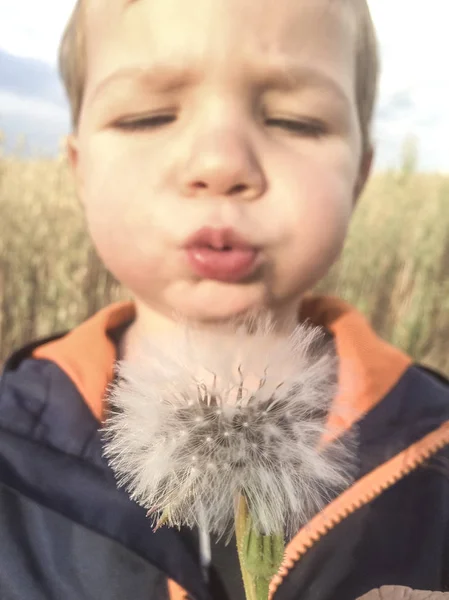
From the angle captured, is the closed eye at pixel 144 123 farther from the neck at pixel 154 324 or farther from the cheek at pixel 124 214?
the neck at pixel 154 324

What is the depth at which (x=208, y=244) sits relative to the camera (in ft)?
1.86

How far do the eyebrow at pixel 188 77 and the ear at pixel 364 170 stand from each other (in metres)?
0.19

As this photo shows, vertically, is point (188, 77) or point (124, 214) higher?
point (188, 77)

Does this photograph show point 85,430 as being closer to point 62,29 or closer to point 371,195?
point 62,29

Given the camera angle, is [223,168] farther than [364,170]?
No

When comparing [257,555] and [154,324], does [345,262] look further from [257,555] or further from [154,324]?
[257,555]

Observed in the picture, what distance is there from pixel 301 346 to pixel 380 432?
0.34 m

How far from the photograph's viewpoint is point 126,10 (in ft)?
1.95

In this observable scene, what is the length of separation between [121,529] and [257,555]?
12.6 inches

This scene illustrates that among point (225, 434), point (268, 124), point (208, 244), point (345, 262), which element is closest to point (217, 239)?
point (208, 244)

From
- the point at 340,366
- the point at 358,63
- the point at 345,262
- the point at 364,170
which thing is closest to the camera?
the point at 340,366

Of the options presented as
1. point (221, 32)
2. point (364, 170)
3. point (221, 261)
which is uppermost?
point (221, 32)

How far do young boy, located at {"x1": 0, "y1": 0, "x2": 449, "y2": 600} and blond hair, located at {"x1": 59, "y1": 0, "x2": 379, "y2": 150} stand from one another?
0.4 inches

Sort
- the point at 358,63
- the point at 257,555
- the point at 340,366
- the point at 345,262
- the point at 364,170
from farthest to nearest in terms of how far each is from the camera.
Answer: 1. the point at 345,262
2. the point at 364,170
3. the point at 358,63
4. the point at 340,366
5. the point at 257,555
